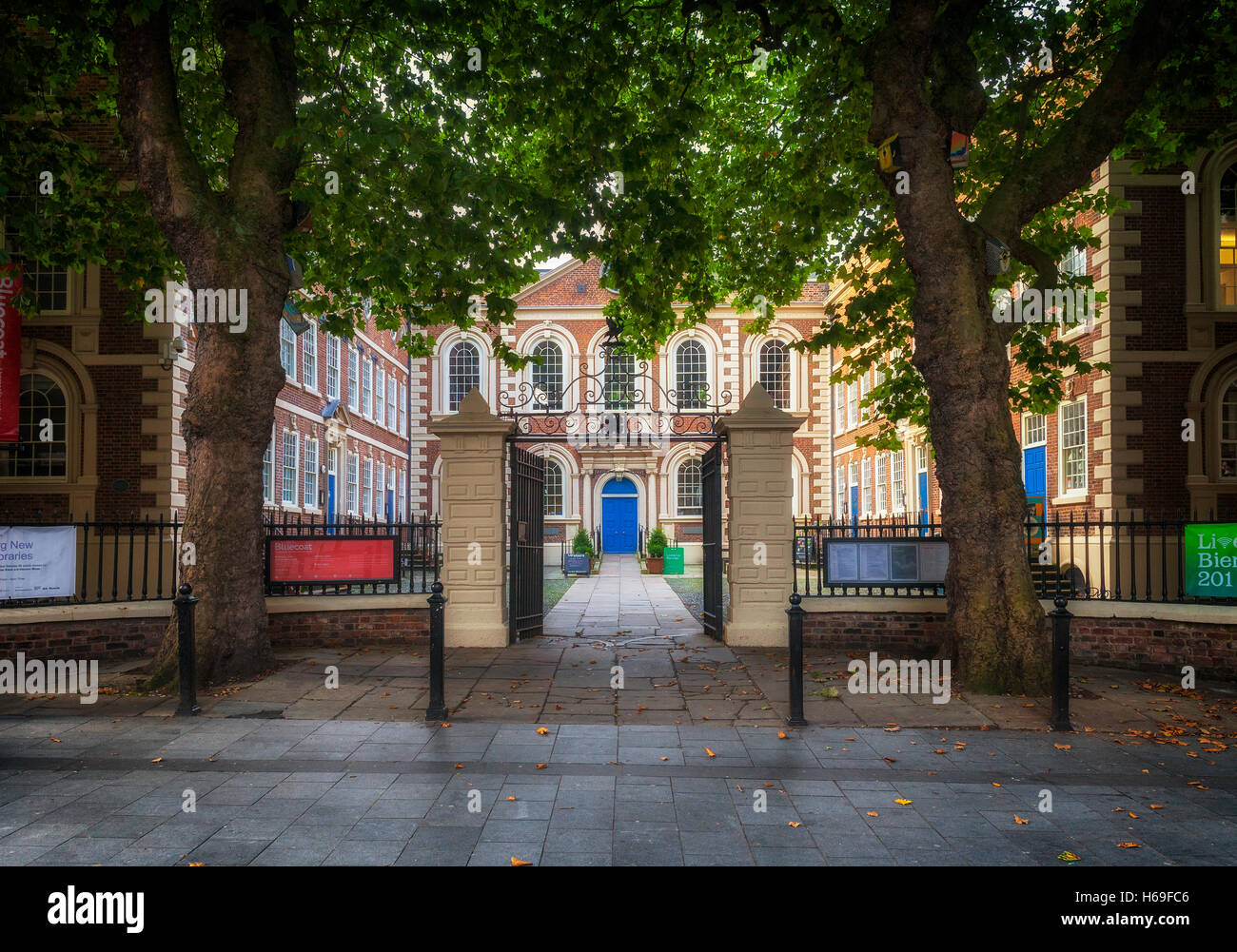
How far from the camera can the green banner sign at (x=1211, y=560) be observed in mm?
9805

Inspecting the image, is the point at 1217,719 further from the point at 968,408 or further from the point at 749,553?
the point at 749,553

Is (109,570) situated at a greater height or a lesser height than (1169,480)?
lesser

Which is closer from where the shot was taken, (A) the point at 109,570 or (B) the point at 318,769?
(B) the point at 318,769

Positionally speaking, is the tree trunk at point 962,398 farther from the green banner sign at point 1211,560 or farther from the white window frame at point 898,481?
the white window frame at point 898,481

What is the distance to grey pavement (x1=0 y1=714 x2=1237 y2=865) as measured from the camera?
14.7 feet

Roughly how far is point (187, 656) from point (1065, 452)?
694 inches

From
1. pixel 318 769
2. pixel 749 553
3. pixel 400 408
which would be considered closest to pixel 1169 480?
pixel 749 553

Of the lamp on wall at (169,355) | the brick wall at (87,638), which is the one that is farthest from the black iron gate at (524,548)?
the lamp on wall at (169,355)

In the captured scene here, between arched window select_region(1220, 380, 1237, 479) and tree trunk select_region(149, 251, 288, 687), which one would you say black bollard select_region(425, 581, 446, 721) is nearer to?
tree trunk select_region(149, 251, 288, 687)

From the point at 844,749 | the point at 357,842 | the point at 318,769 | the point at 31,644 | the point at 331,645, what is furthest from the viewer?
the point at 331,645

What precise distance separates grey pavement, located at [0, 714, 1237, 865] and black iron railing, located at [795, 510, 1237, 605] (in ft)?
8.75

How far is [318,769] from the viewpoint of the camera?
6.04 metres

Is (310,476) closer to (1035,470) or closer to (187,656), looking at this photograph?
(187,656)

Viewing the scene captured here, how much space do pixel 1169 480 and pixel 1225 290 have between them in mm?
3749
